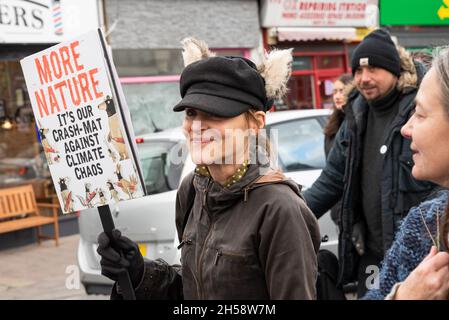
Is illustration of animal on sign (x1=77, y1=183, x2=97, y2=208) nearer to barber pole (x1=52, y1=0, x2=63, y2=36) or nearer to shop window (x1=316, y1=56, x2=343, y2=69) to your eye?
barber pole (x1=52, y1=0, x2=63, y2=36)

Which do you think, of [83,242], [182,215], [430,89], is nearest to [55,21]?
[83,242]

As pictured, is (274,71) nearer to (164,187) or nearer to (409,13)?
(164,187)

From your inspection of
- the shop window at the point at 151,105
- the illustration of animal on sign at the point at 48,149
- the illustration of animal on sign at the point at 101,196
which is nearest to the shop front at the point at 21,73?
the shop window at the point at 151,105

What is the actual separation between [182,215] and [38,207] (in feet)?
27.1

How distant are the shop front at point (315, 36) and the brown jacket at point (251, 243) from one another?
1140 cm

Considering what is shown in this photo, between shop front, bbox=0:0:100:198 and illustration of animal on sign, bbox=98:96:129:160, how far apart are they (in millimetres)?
7914

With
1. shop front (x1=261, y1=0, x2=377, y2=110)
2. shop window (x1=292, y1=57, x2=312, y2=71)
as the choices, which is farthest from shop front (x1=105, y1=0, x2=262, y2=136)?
shop window (x1=292, y1=57, x2=312, y2=71)

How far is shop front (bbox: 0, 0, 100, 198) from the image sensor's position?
9.60 meters

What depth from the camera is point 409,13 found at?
17.0 meters

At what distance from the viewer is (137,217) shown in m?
5.39

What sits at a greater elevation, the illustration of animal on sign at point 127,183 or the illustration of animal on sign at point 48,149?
the illustration of animal on sign at point 48,149

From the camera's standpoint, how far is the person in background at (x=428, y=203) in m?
1.73

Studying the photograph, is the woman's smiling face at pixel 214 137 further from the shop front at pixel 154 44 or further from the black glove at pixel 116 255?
the shop front at pixel 154 44
